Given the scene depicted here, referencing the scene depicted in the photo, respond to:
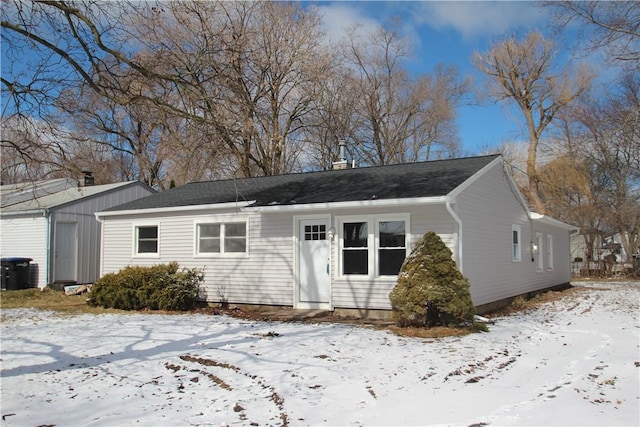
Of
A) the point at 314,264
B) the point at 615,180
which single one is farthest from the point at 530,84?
the point at 314,264

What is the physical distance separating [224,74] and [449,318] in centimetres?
566

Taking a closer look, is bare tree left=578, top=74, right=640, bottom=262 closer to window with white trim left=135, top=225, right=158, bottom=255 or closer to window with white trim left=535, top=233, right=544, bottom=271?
window with white trim left=535, top=233, right=544, bottom=271

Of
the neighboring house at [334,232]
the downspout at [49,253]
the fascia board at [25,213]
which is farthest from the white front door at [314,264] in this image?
the fascia board at [25,213]

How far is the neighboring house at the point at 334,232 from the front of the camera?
11.2 meters

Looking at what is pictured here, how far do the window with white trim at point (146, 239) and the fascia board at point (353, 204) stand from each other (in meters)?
3.82

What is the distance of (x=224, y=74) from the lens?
289 inches

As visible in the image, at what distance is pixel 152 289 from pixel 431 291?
686 cm

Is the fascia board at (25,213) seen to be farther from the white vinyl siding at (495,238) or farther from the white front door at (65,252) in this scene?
the white vinyl siding at (495,238)

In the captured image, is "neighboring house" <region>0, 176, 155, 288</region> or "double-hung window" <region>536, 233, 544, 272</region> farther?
"neighboring house" <region>0, 176, 155, 288</region>

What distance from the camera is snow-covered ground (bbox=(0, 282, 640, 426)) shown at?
5.12 m

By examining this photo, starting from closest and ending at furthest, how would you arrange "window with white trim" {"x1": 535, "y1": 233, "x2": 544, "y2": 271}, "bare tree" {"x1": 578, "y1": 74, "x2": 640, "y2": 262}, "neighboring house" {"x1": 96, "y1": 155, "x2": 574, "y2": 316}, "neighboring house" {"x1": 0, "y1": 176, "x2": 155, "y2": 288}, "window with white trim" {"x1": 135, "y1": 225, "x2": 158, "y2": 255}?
1. "neighboring house" {"x1": 96, "y1": 155, "x2": 574, "y2": 316}
2. "window with white trim" {"x1": 135, "y1": 225, "x2": 158, "y2": 255}
3. "window with white trim" {"x1": 535, "y1": 233, "x2": 544, "y2": 271}
4. "neighboring house" {"x1": 0, "y1": 176, "x2": 155, "y2": 288}
5. "bare tree" {"x1": 578, "y1": 74, "x2": 640, "y2": 262}

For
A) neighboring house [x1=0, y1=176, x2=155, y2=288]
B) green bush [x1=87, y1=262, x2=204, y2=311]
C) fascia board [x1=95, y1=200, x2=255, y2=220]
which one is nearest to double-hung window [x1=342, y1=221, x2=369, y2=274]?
fascia board [x1=95, y1=200, x2=255, y2=220]

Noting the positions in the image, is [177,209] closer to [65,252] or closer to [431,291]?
[65,252]

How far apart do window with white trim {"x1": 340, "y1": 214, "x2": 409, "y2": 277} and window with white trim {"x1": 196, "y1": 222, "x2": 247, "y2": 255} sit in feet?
9.40
